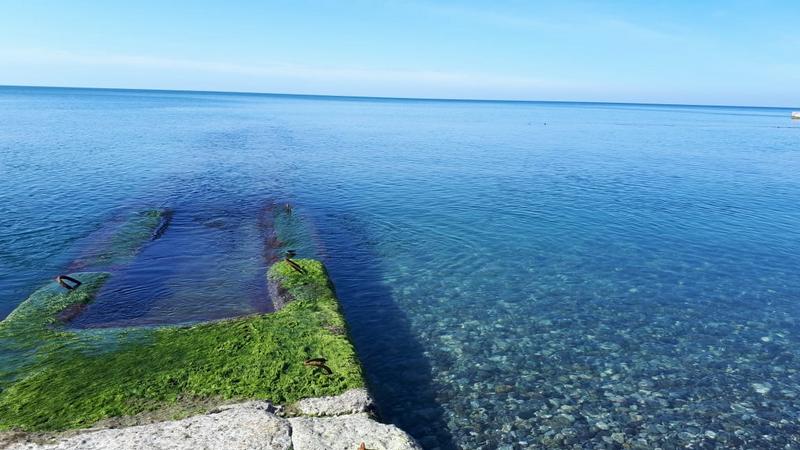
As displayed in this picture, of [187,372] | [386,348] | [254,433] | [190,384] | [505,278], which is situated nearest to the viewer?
[254,433]

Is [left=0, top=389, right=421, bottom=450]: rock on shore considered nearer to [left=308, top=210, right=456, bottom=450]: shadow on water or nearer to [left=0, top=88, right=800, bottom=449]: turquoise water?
[left=308, top=210, right=456, bottom=450]: shadow on water

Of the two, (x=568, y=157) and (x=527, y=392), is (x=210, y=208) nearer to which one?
(x=527, y=392)

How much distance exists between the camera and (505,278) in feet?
85.3

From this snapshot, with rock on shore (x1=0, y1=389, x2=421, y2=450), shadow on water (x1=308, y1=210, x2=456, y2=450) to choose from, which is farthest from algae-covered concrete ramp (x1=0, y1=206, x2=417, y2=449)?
shadow on water (x1=308, y1=210, x2=456, y2=450)

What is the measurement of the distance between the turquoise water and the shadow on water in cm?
9

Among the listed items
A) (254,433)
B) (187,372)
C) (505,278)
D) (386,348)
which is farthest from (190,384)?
(505,278)

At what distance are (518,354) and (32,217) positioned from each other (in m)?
33.2

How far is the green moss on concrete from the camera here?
1334 cm

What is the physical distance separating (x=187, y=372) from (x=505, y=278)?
16351 mm

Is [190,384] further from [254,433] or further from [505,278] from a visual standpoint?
[505,278]

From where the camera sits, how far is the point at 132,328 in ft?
60.0

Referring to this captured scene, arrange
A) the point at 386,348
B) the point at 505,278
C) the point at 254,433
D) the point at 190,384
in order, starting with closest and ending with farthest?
the point at 254,433, the point at 190,384, the point at 386,348, the point at 505,278

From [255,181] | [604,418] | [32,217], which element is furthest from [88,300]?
[255,181]

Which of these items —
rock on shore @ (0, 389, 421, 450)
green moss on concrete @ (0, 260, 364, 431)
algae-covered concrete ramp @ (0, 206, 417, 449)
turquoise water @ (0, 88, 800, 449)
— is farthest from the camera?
turquoise water @ (0, 88, 800, 449)
